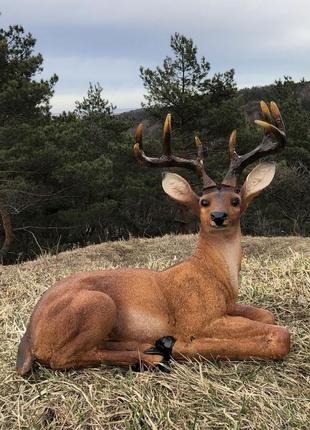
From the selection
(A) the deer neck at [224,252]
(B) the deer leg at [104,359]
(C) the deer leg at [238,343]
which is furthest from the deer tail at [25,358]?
(A) the deer neck at [224,252]

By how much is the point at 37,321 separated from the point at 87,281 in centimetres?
38

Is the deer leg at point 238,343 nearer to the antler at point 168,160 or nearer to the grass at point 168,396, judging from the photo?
the grass at point 168,396

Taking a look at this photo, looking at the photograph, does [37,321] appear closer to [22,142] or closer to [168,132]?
[168,132]

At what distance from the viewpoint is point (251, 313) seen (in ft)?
11.9

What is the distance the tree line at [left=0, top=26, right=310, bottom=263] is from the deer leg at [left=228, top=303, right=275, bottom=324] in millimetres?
9391

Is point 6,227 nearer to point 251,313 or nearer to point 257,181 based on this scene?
point 251,313

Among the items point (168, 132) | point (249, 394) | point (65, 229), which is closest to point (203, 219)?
point (168, 132)

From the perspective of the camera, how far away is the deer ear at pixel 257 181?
11.4 feet

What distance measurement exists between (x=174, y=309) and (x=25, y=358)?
36.4 inches

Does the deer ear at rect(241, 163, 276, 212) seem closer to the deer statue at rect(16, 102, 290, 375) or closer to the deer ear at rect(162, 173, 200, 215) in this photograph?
the deer statue at rect(16, 102, 290, 375)

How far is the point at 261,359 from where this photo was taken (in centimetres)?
333

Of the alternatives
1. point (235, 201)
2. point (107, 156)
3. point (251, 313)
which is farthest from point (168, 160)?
point (107, 156)

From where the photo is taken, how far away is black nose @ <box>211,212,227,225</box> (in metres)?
3.32

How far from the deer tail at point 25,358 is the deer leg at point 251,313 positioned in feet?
4.11
